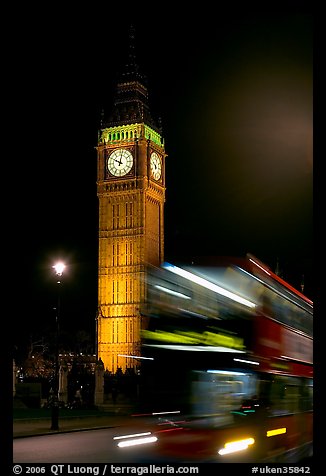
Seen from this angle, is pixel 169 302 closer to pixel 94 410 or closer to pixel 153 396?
pixel 153 396

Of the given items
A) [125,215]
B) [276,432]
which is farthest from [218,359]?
[125,215]

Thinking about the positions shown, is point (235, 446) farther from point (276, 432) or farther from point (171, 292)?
point (171, 292)

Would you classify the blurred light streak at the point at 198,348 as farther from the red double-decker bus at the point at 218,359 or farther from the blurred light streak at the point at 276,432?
the blurred light streak at the point at 276,432

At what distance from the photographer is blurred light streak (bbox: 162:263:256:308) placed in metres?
10.7

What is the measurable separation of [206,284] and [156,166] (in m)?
61.1

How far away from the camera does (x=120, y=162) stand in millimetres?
70062

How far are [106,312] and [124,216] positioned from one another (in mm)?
8820

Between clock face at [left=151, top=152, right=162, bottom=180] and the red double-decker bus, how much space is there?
59.5m

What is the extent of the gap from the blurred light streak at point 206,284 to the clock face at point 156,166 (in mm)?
59581

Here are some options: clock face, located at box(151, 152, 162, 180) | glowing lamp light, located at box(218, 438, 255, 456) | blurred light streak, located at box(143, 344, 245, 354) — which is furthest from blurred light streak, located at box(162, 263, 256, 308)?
clock face, located at box(151, 152, 162, 180)

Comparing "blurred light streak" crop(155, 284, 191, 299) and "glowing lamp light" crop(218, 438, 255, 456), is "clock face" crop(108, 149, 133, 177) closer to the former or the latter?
"blurred light streak" crop(155, 284, 191, 299)

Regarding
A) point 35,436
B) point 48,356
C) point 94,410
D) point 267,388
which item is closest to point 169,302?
point 267,388

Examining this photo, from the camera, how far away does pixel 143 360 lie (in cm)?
1112

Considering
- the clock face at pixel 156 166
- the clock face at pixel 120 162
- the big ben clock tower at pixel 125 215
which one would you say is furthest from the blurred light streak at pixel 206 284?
the clock face at pixel 156 166
